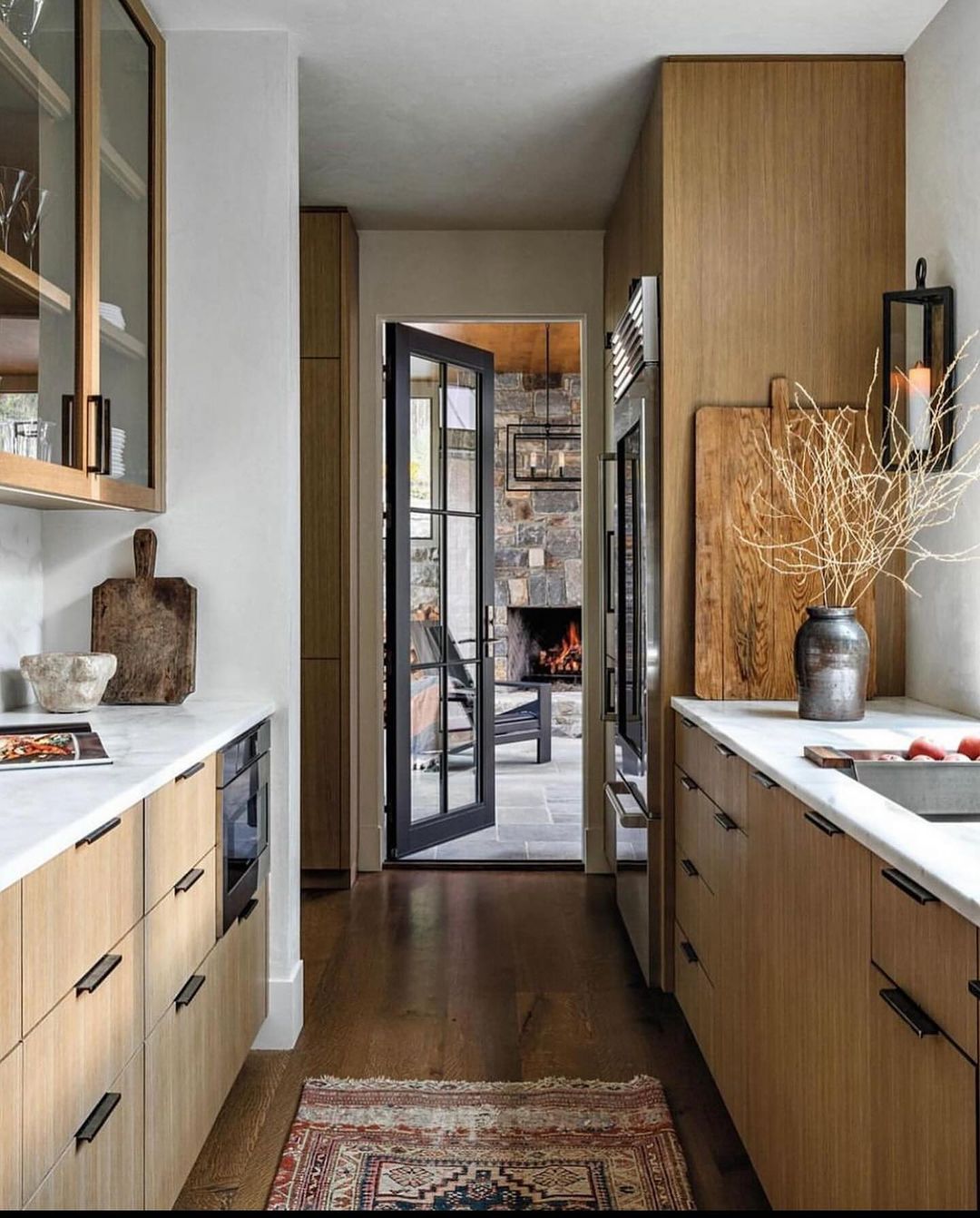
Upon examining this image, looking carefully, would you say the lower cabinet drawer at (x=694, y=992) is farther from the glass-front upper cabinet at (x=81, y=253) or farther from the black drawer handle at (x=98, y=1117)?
the glass-front upper cabinet at (x=81, y=253)

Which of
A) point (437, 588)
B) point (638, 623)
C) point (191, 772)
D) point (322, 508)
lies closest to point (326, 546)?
point (322, 508)

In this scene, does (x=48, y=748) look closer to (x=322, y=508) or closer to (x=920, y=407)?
(x=920, y=407)

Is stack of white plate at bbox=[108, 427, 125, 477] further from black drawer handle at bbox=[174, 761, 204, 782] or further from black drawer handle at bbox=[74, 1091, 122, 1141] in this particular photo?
black drawer handle at bbox=[74, 1091, 122, 1141]

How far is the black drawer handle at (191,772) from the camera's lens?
2018mm

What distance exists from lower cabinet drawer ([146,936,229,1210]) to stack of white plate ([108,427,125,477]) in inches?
42.2

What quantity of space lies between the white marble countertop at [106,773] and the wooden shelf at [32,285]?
0.84 metres

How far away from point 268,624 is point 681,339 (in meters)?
1.35

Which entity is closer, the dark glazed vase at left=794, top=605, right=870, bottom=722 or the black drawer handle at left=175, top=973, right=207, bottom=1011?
the black drawer handle at left=175, top=973, right=207, bottom=1011

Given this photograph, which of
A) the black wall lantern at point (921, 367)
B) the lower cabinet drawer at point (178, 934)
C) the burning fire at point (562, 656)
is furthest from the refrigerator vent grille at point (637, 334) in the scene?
the burning fire at point (562, 656)

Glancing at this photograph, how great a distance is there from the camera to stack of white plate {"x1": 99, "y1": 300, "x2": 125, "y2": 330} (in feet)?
7.88

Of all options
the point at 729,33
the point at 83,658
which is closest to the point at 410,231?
the point at 729,33

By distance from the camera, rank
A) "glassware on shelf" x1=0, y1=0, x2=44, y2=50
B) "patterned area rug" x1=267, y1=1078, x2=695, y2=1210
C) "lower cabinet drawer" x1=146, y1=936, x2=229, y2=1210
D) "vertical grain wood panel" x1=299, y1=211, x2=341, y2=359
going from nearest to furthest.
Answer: "lower cabinet drawer" x1=146, y1=936, x2=229, y2=1210
"glassware on shelf" x1=0, y1=0, x2=44, y2=50
"patterned area rug" x1=267, y1=1078, x2=695, y2=1210
"vertical grain wood panel" x1=299, y1=211, x2=341, y2=359

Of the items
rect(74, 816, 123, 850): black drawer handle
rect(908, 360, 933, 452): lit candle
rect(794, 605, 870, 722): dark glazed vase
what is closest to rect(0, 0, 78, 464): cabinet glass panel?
rect(74, 816, 123, 850): black drawer handle

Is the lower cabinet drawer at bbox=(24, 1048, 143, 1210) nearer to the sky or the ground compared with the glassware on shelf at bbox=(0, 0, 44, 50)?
nearer to the ground
